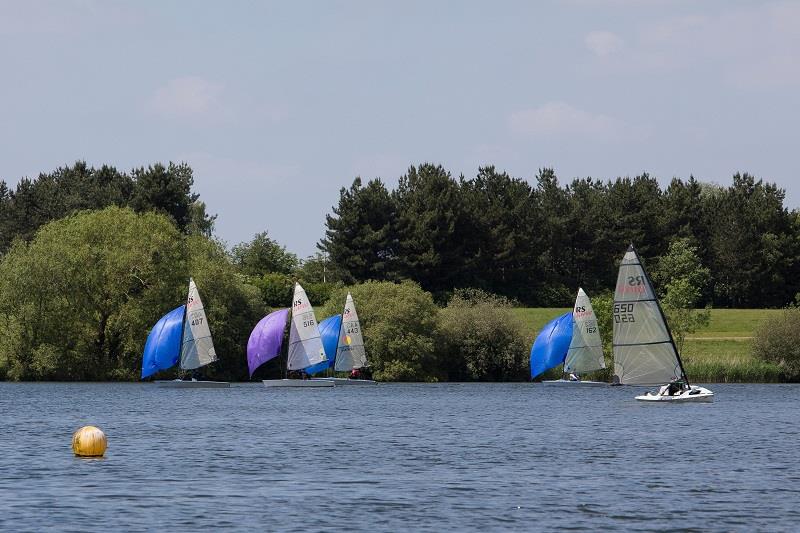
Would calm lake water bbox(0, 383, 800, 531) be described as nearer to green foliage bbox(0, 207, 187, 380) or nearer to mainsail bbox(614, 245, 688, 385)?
mainsail bbox(614, 245, 688, 385)

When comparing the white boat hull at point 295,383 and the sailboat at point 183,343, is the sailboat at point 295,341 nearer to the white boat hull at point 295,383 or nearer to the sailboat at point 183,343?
the white boat hull at point 295,383

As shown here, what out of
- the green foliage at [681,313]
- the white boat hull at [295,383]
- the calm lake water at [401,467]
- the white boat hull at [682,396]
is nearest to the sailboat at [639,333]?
the white boat hull at [682,396]

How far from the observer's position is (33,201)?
180 meters

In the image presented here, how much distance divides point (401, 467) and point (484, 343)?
75.4 meters

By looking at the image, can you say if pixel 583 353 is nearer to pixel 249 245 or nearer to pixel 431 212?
pixel 431 212

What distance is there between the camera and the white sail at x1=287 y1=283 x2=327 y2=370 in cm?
10494

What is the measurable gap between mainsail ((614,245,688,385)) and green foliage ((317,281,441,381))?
146 ft

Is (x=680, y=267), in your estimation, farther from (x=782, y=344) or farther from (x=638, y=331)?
(x=638, y=331)

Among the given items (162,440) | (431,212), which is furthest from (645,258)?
(162,440)

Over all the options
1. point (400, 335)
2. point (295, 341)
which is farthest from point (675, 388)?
point (400, 335)

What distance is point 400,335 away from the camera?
388ft

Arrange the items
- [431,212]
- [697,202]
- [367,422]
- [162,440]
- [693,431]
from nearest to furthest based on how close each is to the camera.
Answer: [162,440] < [693,431] < [367,422] < [431,212] < [697,202]

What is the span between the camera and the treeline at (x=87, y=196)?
164 m

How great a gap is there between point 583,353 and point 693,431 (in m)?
47.1
